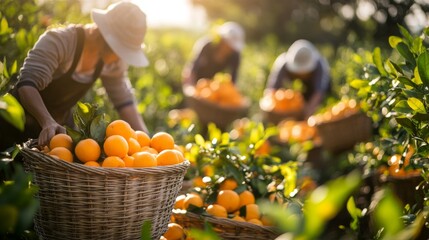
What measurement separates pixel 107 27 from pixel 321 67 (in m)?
3.98

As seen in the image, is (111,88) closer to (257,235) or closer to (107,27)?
(107,27)

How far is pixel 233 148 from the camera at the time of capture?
9.19 ft

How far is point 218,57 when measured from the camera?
6793 mm

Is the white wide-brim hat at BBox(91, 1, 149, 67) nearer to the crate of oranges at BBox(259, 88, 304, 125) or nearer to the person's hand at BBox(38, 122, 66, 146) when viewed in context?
the person's hand at BBox(38, 122, 66, 146)

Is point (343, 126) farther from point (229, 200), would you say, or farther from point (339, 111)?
point (229, 200)

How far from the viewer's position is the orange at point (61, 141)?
2.05m

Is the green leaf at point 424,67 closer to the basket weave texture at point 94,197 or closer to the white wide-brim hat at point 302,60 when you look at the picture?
the basket weave texture at point 94,197

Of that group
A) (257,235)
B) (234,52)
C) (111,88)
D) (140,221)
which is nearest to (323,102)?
(234,52)

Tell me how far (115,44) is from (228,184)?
3.17 ft

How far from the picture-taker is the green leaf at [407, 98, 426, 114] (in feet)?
6.88

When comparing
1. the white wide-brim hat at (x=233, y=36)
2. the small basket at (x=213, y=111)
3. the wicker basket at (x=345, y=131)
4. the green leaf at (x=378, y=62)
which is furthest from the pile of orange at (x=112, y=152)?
the white wide-brim hat at (x=233, y=36)

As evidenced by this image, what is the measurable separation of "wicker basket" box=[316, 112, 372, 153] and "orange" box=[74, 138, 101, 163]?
3.31 metres

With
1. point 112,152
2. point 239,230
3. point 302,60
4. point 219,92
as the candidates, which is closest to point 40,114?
point 112,152

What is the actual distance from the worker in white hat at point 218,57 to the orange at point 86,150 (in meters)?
4.51
